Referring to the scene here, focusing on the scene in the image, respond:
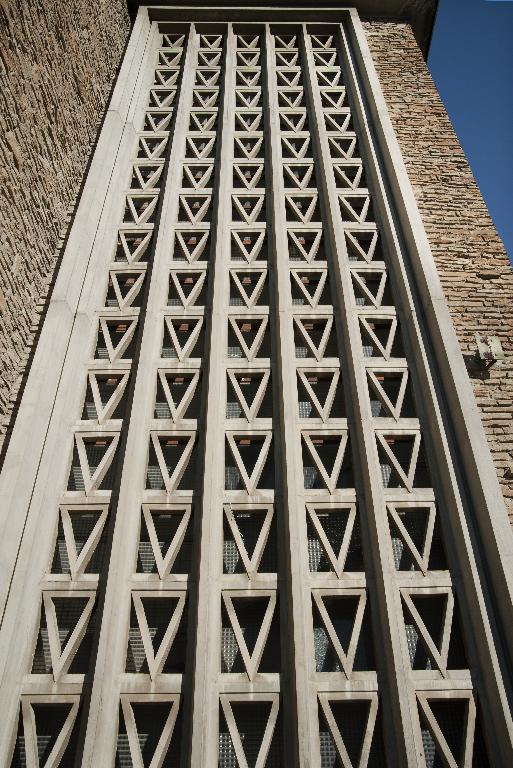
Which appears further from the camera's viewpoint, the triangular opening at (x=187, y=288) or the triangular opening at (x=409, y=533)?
the triangular opening at (x=187, y=288)

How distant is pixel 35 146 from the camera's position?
20.6 ft

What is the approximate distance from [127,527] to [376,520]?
78.2 inches

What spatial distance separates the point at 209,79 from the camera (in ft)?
30.8

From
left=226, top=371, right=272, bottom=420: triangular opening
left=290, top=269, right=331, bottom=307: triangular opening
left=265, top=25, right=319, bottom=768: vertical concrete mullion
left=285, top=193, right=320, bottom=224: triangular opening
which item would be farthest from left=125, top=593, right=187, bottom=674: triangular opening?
left=285, top=193, right=320, bottom=224: triangular opening

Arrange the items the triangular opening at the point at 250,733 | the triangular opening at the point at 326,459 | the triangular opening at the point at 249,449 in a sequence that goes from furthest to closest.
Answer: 1. the triangular opening at the point at 249,449
2. the triangular opening at the point at 326,459
3. the triangular opening at the point at 250,733

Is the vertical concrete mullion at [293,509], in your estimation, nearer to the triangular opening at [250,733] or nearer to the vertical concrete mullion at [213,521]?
the triangular opening at [250,733]

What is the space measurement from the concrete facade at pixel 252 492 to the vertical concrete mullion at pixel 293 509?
0.02m

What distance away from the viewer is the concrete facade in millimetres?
3992

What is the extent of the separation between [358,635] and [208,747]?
1.26 m

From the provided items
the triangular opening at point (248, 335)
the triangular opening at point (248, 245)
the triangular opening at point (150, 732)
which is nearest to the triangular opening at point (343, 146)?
the triangular opening at point (248, 245)

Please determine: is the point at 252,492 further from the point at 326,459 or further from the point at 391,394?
the point at 391,394

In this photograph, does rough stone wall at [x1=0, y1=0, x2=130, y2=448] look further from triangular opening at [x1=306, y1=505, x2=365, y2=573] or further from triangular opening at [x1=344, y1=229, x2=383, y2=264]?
triangular opening at [x1=344, y1=229, x2=383, y2=264]

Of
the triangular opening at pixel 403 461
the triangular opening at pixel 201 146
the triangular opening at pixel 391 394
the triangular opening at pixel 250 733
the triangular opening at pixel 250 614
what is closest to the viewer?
the triangular opening at pixel 250 733

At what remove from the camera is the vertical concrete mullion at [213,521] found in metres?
3.85
